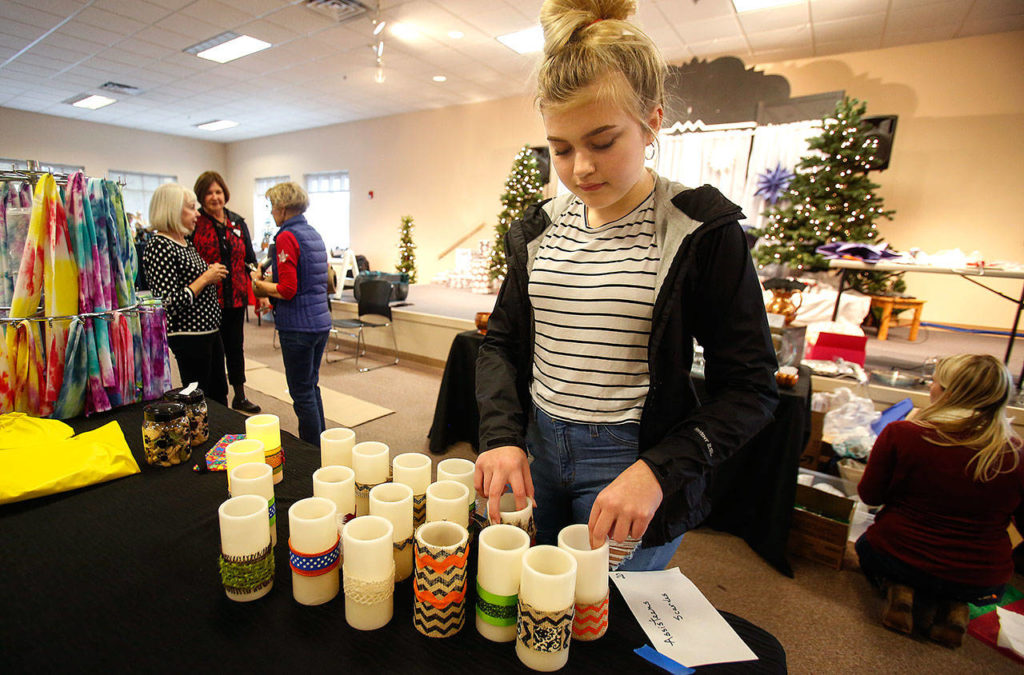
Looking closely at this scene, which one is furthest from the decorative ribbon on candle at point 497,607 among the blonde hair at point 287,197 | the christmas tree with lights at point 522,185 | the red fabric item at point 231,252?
the christmas tree with lights at point 522,185

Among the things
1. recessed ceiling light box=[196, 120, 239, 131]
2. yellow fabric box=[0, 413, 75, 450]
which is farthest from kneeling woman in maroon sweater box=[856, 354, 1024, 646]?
recessed ceiling light box=[196, 120, 239, 131]

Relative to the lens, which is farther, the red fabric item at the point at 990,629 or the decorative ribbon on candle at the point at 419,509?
the red fabric item at the point at 990,629

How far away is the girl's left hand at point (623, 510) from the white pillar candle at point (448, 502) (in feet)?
0.62

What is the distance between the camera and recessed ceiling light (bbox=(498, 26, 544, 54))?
4.78 metres

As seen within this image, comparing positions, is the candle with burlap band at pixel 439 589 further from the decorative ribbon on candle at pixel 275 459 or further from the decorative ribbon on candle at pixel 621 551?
the decorative ribbon on candle at pixel 275 459

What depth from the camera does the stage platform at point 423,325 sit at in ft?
15.0

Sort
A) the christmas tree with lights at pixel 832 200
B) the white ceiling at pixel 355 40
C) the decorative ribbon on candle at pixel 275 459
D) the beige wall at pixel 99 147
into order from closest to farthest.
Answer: the decorative ribbon on candle at pixel 275 459 < the white ceiling at pixel 355 40 < the christmas tree with lights at pixel 832 200 < the beige wall at pixel 99 147

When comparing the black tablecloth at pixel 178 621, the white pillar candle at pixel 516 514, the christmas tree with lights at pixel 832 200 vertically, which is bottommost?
the black tablecloth at pixel 178 621

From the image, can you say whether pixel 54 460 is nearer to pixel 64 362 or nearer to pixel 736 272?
pixel 64 362

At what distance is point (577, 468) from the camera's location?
2.82ft

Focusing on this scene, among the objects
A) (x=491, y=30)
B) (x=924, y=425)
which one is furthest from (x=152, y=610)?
(x=491, y=30)

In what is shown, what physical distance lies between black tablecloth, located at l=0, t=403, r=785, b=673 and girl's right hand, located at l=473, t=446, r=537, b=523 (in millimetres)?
152

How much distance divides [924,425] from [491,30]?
485 cm

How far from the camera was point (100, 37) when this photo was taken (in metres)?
5.28
